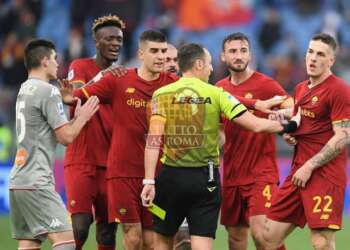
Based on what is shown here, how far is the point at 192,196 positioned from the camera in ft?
30.9

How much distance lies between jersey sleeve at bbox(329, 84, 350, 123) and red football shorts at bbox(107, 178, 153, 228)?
7.14 feet

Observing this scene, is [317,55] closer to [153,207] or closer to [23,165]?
[153,207]

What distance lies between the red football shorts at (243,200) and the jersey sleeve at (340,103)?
1.38 m

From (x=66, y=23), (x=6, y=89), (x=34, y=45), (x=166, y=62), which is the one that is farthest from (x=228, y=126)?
(x=66, y=23)

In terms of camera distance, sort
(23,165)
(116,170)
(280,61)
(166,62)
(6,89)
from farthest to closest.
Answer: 1. (280,61)
2. (6,89)
3. (166,62)
4. (116,170)
5. (23,165)

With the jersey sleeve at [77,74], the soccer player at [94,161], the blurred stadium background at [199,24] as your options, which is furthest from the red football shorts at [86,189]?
the blurred stadium background at [199,24]

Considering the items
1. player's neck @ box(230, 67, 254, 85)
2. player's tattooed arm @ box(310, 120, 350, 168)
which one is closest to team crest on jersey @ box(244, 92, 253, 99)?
player's neck @ box(230, 67, 254, 85)

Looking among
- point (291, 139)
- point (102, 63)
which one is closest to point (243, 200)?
point (291, 139)

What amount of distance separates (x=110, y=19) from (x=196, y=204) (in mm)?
2765

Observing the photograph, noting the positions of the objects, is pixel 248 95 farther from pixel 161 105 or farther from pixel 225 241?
pixel 225 241

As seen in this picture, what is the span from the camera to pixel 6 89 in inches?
800

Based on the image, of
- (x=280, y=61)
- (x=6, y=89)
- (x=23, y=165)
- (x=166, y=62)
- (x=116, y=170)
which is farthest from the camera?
(x=280, y=61)

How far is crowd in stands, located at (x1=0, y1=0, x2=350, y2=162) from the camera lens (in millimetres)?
21578

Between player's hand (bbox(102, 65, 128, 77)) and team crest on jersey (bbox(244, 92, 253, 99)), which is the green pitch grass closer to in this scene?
team crest on jersey (bbox(244, 92, 253, 99))
